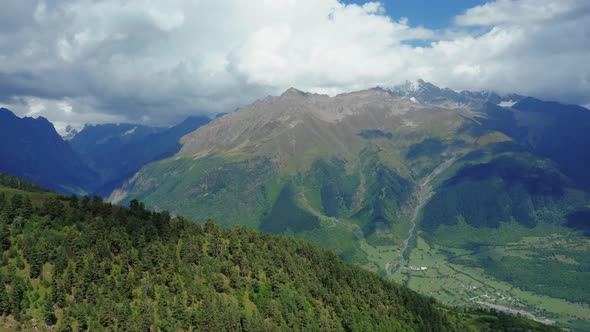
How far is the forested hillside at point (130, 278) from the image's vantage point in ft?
433

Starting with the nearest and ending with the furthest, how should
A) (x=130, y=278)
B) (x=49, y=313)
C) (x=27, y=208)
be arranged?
(x=49, y=313) → (x=130, y=278) → (x=27, y=208)

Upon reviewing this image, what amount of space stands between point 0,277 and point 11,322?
14166 millimetres

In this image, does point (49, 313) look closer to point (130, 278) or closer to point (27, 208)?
point (130, 278)

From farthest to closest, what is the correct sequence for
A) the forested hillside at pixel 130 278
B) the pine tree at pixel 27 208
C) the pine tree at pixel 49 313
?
the pine tree at pixel 27 208, the forested hillside at pixel 130 278, the pine tree at pixel 49 313

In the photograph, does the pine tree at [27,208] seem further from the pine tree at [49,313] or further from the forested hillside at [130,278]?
the pine tree at [49,313]

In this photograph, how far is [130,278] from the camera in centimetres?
15062

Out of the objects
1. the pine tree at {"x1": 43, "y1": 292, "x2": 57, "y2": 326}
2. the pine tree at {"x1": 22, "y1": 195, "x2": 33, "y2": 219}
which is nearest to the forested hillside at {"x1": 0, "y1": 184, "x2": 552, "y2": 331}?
the pine tree at {"x1": 43, "y1": 292, "x2": 57, "y2": 326}

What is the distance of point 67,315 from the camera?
128m

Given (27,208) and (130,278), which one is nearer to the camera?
(130,278)

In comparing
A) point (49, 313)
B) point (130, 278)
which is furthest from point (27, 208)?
point (49, 313)

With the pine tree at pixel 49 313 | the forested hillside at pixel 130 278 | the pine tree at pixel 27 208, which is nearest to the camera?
the pine tree at pixel 49 313

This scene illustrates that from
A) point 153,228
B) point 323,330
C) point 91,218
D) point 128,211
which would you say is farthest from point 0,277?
point 323,330

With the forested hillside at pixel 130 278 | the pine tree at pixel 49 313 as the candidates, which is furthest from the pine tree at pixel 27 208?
the pine tree at pixel 49 313

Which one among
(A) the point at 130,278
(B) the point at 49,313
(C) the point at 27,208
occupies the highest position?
(C) the point at 27,208
